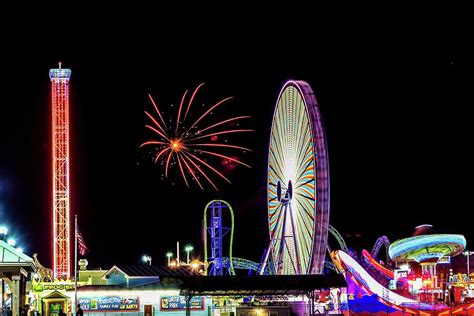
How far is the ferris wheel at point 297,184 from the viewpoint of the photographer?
153 feet

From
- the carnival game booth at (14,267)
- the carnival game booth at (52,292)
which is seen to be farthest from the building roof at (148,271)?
the carnival game booth at (14,267)

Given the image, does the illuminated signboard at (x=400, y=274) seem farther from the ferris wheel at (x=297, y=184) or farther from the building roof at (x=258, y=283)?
the building roof at (x=258, y=283)

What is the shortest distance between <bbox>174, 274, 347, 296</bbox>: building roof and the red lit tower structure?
37.9 metres

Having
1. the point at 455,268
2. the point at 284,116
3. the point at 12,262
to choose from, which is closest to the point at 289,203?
the point at 284,116

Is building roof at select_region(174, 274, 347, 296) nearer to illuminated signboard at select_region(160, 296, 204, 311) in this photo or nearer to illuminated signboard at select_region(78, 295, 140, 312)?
illuminated signboard at select_region(160, 296, 204, 311)

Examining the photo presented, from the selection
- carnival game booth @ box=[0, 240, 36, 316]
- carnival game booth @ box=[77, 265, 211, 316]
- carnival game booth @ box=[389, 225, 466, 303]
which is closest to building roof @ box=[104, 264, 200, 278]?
carnival game booth @ box=[77, 265, 211, 316]

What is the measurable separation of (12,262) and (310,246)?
19383 millimetres

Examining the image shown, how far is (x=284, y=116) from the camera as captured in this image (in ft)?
179

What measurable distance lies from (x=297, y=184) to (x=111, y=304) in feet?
43.4

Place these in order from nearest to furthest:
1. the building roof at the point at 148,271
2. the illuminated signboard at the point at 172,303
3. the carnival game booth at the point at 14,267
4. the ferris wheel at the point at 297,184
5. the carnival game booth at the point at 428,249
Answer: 1. the carnival game booth at the point at 14,267
2. the ferris wheel at the point at 297,184
3. the illuminated signboard at the point at 172,303
4. the building roof at the point at 148,271
5. the carnival game booth at the point at 428,249

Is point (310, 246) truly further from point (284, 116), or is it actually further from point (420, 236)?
point (420, 236)

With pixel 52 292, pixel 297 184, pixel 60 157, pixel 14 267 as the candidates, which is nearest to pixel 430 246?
pixel 297 184

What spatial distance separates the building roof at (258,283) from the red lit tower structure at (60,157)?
3791 cm

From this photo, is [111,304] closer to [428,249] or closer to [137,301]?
[137,301]
